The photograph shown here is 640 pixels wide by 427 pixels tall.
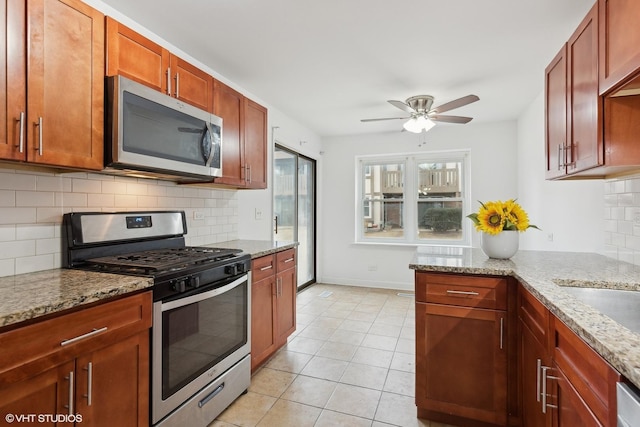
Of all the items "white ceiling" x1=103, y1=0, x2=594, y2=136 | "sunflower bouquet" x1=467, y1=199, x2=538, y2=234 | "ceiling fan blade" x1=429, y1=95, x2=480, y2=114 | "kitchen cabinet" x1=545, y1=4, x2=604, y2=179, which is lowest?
"sunflower bouquet" x1=467, y1=199, x2=538, y2=234

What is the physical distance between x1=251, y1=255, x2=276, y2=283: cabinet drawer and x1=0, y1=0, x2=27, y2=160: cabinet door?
143 centimetres

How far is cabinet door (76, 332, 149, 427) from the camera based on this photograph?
49.6 inches

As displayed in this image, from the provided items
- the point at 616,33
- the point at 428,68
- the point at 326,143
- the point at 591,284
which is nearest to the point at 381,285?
the point at 326,143

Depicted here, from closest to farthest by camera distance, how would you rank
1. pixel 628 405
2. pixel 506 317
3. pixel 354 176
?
pixel 628 405, pixel 506 317, pixel 354 176

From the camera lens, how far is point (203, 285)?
1821 millimetres

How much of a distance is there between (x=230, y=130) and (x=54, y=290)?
1660 millimetres

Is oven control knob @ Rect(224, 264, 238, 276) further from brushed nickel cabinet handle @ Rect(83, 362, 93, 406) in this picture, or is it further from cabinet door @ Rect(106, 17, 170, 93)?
cabinet door @ Rect(106, 17, 170, 93)

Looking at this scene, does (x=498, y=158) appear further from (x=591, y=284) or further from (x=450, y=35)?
(x=591, y=284)

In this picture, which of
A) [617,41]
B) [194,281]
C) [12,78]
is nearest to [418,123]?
[617,41]

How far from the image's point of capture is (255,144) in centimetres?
296

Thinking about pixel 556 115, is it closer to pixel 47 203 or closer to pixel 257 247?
pixel 257 247

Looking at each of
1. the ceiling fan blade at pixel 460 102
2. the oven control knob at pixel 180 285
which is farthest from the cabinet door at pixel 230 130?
the ceiling fan blade at pixel 460 102

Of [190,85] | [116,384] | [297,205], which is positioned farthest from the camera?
[297,205]

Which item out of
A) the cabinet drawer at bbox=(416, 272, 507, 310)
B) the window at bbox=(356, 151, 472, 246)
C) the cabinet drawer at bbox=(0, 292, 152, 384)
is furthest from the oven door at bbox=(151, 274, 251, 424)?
the window at bbox=(356, 151, 472, 246)
